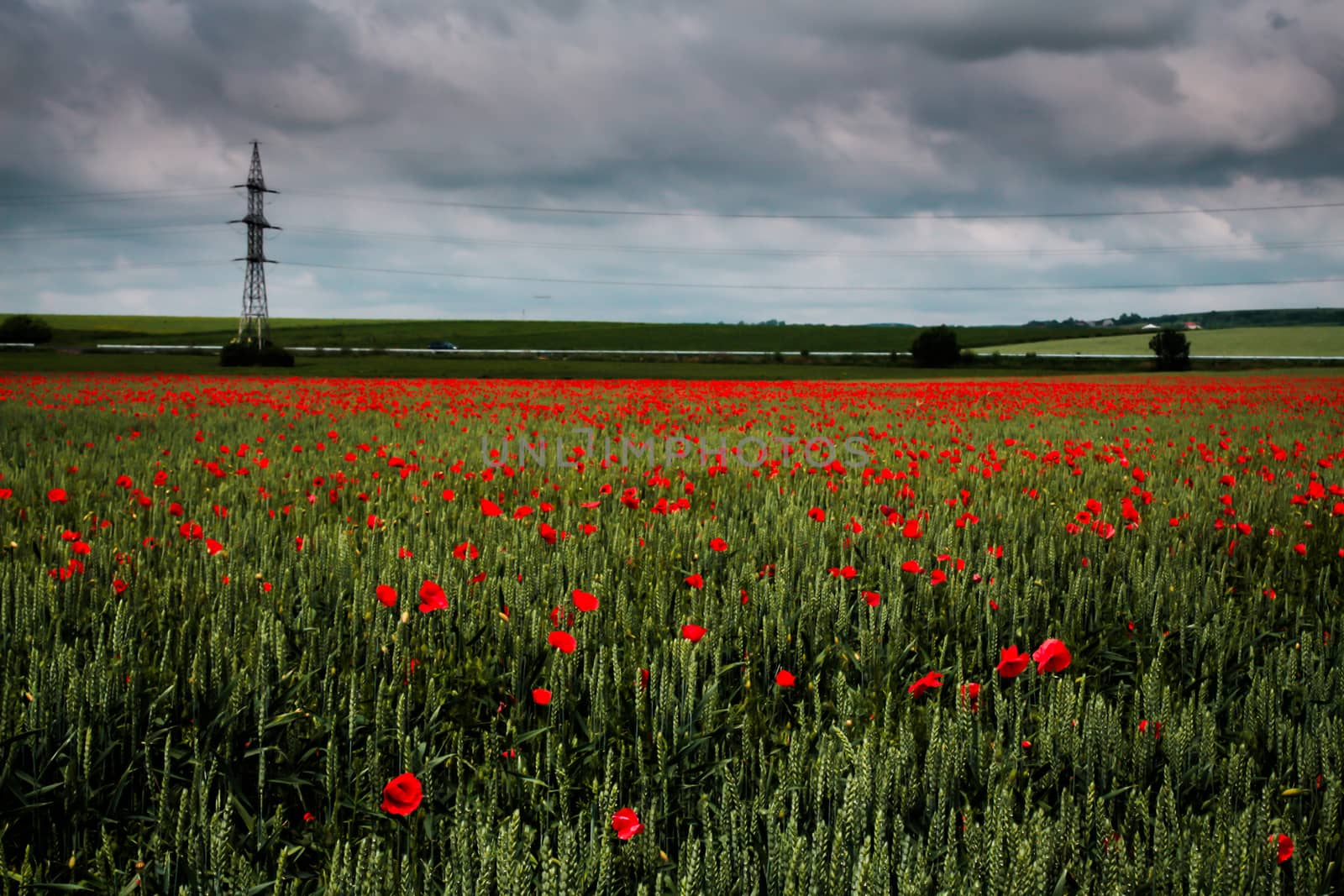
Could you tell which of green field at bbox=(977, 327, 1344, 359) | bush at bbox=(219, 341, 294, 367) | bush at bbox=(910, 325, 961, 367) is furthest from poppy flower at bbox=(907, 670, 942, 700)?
green field at bbox=(977, 327, 1344, 359)

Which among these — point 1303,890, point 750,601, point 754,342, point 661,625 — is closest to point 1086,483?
point 750,601

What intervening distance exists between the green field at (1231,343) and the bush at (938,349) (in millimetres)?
18947

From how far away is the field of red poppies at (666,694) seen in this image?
1562 mm

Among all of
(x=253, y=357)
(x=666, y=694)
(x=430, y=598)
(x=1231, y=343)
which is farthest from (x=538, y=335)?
(x=666, y=694)

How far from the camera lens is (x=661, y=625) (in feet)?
8.82

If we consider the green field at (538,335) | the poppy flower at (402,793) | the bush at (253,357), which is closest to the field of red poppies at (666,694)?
the poppy flower at (402,793)

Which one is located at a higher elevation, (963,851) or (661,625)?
(661,625)

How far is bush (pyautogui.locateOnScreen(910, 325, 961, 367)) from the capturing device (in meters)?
61.5

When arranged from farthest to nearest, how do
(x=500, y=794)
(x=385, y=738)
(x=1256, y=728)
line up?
(x=1256, y=728), (x=385, y=738), (x=500, y=794)

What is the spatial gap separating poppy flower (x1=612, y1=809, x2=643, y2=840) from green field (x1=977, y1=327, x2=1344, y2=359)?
79829mm

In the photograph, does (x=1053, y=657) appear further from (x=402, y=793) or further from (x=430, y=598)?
(x=430, y=598)

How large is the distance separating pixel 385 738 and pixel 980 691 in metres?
1.59

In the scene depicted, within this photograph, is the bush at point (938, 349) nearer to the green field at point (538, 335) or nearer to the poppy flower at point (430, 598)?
the green field at point (538, 335)

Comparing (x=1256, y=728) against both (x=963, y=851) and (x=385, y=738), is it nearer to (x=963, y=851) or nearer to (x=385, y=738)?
(x=963, y=851)
